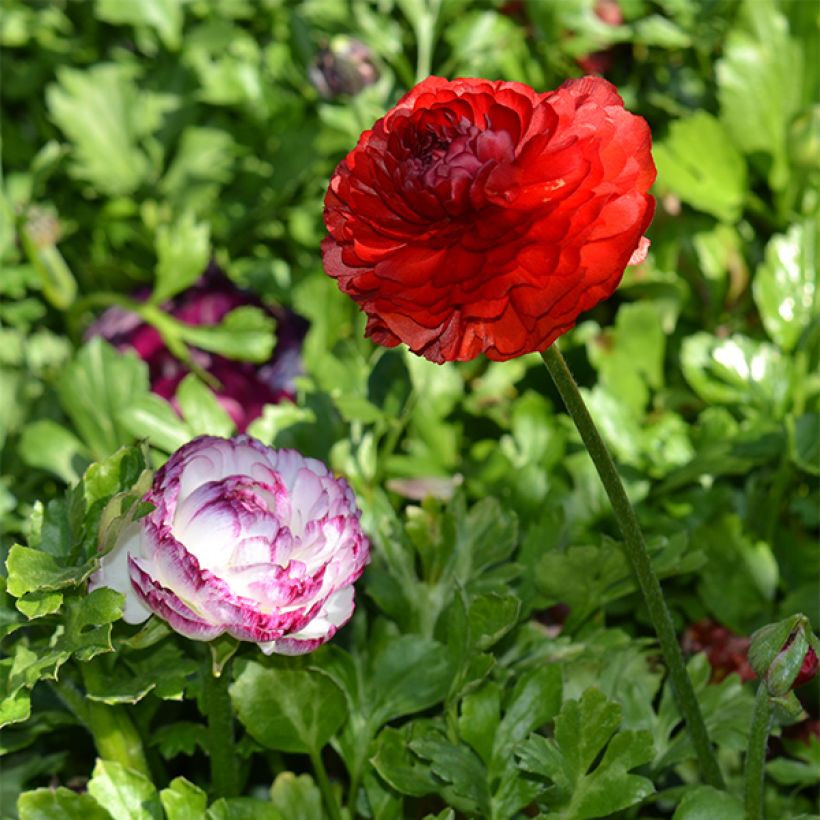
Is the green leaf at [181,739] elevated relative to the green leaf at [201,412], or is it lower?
lower

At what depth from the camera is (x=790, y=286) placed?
959mm

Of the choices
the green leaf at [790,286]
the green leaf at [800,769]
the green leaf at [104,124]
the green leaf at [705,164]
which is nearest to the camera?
the green leaf at [800,769]

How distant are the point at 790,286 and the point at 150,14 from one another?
663 millimetres

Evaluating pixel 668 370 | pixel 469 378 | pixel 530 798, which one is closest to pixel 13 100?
pixel 469 378

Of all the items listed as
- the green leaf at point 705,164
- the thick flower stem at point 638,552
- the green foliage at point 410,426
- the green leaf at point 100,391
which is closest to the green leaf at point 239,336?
the green foliage at point 410,426

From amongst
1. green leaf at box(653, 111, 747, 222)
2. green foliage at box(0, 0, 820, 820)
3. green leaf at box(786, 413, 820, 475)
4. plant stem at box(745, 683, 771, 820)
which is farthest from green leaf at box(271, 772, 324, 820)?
green leaf at box(653, 111, 747, 222)

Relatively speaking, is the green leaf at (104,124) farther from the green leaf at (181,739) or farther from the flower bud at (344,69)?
the green leaf at (181,739)

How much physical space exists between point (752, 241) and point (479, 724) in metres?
0.59

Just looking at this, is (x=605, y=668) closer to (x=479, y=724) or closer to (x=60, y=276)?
(x=479, y=724)

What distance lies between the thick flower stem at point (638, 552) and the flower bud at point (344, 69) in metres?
0.53

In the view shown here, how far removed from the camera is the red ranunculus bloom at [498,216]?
0.49 metres

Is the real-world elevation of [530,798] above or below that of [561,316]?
below

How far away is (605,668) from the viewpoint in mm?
721

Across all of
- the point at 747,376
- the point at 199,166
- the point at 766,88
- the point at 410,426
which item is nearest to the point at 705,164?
the point at 766,88
